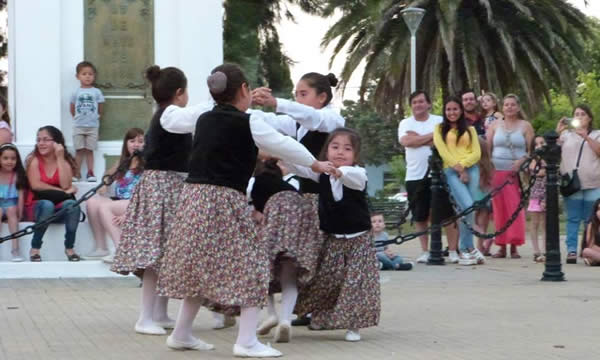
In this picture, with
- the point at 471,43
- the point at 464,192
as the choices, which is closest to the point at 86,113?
the point at 464,192

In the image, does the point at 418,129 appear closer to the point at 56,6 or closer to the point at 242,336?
the point at 56,6

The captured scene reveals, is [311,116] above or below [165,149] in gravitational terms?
above

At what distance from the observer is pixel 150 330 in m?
7.91

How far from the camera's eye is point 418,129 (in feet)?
47.0

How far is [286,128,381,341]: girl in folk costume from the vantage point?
757 centimetres

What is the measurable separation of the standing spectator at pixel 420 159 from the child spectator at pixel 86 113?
3.61 m

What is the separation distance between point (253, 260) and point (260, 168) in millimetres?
→ 1251

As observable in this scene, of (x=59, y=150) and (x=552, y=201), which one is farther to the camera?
(x=59, y=150)

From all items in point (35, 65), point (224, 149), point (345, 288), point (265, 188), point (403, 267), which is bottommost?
point (403, 267)

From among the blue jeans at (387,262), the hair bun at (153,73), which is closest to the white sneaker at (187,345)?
the hair bun at (153,73)

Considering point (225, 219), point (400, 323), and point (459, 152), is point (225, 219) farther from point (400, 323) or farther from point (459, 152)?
point (459, 152)

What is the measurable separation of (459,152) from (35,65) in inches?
200

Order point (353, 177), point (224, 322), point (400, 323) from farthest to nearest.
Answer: point (400, 323), point (224, 322), point (353, 177)

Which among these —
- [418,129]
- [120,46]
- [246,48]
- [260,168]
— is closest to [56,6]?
[120,46]
